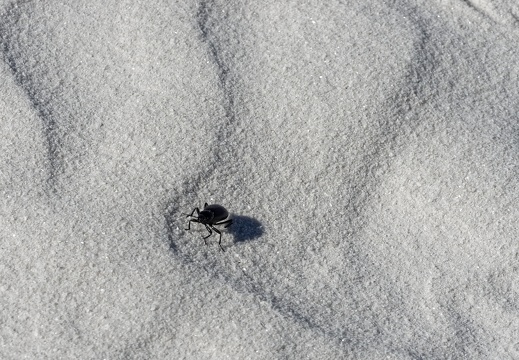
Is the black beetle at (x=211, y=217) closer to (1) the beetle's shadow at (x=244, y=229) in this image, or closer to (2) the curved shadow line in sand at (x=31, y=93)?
(1) the beetle's shadow at (x=244, y=229)

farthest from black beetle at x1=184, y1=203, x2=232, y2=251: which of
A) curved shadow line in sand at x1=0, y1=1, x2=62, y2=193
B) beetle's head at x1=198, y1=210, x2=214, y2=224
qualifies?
curved shadow line in sand at x1=0, y1=1, x2=62, y2=193

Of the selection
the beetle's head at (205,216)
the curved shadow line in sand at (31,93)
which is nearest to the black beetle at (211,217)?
the beetle's head at (205,216)

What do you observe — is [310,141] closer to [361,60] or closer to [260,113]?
[260,113]

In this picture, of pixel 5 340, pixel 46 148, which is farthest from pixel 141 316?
pixel 46 148

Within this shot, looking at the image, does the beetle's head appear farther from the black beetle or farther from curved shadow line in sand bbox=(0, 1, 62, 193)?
curved shadow line in sand bbox=(0, 1, 62, 193)

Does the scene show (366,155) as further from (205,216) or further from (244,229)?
(205,216)

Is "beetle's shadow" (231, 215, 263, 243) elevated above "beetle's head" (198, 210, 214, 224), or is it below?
above

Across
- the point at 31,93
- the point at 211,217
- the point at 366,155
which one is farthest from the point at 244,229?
the point at 31,93
